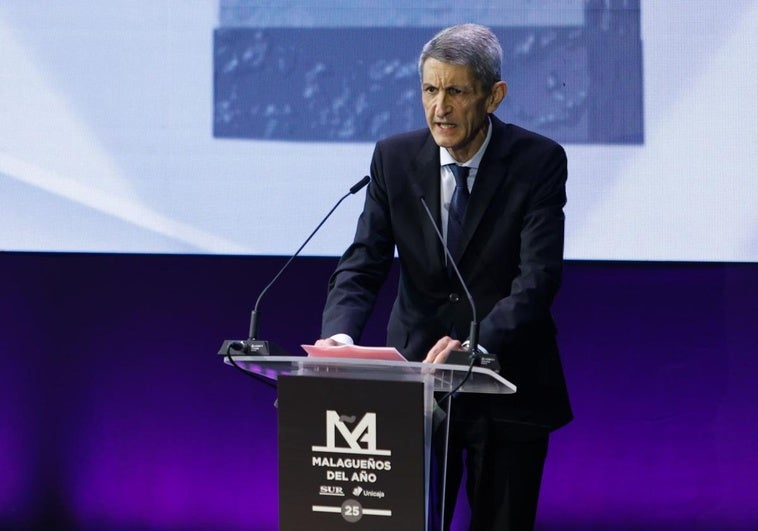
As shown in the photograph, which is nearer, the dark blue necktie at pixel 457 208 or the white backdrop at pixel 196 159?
the dark blue necktie at pixel 457 208

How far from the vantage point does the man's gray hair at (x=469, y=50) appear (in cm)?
233

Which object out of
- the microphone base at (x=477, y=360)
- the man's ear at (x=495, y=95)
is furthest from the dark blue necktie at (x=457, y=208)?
the microphone base at (x=477, y=360)

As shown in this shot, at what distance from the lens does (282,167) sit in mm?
3717

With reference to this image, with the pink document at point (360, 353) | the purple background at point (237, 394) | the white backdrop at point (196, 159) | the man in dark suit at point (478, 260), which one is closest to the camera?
the pink document at point (360, 353)

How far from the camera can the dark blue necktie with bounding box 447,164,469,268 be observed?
2.42 meters

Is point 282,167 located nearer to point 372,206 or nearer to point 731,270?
point 372,206

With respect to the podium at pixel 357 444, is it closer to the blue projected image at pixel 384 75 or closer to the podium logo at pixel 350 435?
the podium logo at pixel 350 435

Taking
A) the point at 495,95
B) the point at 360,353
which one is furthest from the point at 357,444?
the point at 495,95

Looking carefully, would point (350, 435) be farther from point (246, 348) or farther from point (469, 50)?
point (469, 50)

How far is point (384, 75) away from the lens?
370cm

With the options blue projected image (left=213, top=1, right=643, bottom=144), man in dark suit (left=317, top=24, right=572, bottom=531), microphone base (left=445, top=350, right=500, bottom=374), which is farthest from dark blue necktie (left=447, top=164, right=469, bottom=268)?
blue projected image (left=213, top=1, right=643, bottom=144)

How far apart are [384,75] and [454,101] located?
54.3 inches

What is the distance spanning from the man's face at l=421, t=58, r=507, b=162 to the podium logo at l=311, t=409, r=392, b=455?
0.78 m

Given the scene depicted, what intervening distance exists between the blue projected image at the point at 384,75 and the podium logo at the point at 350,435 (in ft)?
6.36
